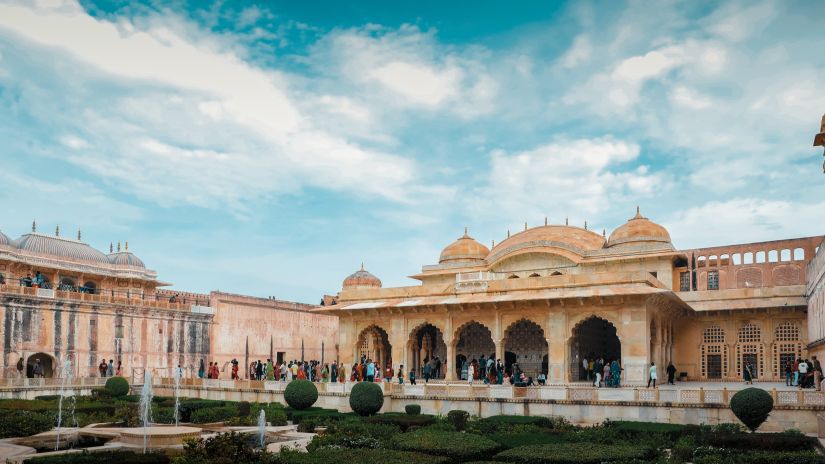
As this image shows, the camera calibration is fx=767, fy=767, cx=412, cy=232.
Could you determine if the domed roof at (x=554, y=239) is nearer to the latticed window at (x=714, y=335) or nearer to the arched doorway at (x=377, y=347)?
the latticed window at (x=714, y=335)

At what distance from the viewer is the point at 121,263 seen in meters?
41.0

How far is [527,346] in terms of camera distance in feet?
102

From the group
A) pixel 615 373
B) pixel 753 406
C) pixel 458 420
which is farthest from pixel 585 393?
pixel 753 406

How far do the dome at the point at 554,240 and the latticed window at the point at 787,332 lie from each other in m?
8.23

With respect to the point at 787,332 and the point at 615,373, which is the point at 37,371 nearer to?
the point at 615,373

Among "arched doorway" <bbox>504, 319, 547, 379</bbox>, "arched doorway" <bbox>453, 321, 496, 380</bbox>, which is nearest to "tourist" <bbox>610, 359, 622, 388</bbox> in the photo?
"arched doorway" <bbox>504, 319, 547, 379</bbox>

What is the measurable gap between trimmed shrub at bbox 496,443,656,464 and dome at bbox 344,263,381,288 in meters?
32.2

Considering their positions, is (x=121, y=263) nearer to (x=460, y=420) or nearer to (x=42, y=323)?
(x=42, y=323)

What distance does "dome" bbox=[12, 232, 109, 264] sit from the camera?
124 feet

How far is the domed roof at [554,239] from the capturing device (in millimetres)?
33906

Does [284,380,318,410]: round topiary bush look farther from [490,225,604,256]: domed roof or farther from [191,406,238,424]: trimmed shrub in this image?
[490,225,604,256]: domed roof

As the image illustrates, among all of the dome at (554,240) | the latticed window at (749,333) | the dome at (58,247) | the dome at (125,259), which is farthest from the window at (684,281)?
the dome at (58,247)

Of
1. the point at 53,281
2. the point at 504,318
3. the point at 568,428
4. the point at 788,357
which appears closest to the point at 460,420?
the point at 568,428

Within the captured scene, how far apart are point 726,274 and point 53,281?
31.6 m
